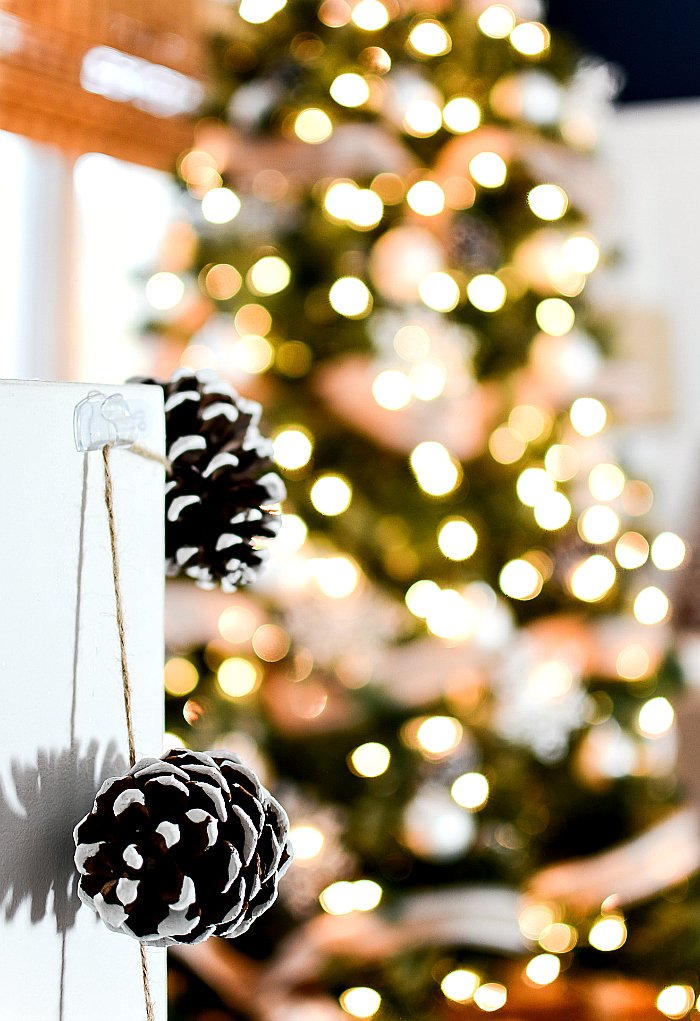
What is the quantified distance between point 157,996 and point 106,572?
0.16 metres

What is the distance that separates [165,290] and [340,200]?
0.28 meters

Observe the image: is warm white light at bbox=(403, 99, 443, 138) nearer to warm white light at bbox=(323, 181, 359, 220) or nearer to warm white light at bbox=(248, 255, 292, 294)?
warm white light at bbox=(323, 181, 359, 220)

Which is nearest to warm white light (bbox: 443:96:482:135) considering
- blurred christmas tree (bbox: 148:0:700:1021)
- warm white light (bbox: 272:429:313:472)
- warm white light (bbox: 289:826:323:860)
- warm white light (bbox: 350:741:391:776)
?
blurred christmas tree (bbox: 148:0:700:1021)

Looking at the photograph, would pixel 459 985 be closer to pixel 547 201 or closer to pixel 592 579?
pixel 592 579

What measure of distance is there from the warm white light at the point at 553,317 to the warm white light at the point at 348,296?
0.29m

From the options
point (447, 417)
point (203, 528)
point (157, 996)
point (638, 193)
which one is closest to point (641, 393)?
point (447, 417)

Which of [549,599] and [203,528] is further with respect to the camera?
[549,599]

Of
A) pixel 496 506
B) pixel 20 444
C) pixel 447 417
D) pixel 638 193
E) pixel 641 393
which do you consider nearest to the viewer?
pixel 20 444

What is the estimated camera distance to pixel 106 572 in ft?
1.09

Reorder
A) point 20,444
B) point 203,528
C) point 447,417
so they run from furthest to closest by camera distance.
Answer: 1. point 447,417
2. point 203,528
3. point 20,444

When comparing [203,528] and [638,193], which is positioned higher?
[638,193]

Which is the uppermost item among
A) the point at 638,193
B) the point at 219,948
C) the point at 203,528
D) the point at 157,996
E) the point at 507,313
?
the point at 638,193

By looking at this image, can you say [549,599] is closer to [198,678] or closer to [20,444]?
[198,678]

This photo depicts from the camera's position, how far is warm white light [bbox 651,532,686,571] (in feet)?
4.91
